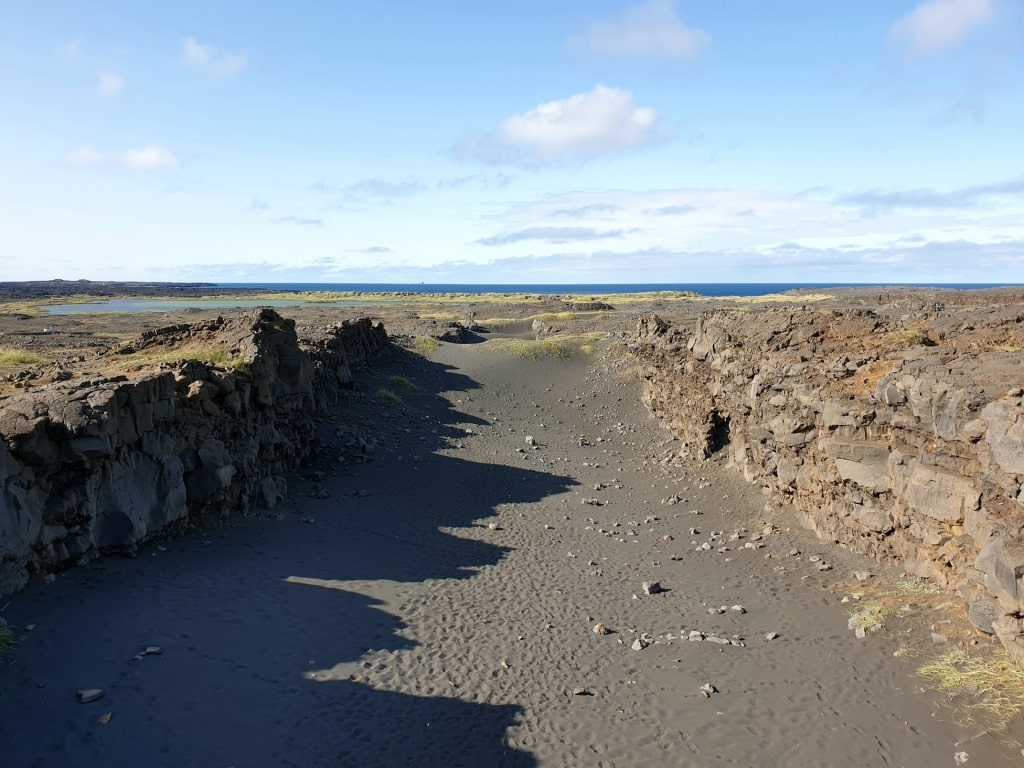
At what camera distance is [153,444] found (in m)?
13.4

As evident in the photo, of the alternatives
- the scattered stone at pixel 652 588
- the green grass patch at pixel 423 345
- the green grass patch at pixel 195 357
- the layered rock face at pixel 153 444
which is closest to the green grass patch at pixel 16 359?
the layered rock face at pixel 153 444

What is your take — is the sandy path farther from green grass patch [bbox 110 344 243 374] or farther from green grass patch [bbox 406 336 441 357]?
green grass patch [bbox 406 336 441 357]

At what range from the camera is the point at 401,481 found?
22109 mm

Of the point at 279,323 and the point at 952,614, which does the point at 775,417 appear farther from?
the point at 279,323

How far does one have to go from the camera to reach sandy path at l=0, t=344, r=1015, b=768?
8656 millimetres

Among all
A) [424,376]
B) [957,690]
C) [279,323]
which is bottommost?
[957,690]

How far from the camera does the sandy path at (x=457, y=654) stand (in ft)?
28.4

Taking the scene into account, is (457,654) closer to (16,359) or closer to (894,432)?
(894,432)

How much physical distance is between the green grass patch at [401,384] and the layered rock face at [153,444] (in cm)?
1015

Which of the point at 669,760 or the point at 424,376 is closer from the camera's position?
the point at 669,760

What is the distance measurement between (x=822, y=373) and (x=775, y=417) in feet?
6.25

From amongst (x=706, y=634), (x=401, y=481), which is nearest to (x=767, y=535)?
(x=706, y=634)

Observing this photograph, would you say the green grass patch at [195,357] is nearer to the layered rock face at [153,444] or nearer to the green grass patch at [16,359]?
the layered rock face at [153,444]

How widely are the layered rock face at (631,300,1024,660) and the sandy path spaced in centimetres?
135
